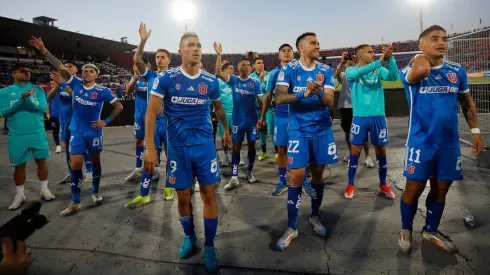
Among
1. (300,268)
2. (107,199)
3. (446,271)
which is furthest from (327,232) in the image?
(107,199)

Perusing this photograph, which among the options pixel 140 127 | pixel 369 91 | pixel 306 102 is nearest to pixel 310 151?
pixel 306 102

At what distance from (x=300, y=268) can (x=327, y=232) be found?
2.92 ft

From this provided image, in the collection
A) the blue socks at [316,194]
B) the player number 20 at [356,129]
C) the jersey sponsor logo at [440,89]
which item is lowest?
the blue socks at [316,194]

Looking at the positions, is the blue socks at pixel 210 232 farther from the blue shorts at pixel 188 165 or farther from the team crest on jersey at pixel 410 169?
the team crest on jersey at pixel 410 169

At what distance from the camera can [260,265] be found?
3053 mm

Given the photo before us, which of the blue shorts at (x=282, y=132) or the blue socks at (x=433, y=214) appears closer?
the blue socks at (x=433, y=214)

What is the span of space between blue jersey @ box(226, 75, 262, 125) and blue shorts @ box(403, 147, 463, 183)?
3.30 meters

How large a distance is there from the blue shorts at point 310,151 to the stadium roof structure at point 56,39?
85.0 ft

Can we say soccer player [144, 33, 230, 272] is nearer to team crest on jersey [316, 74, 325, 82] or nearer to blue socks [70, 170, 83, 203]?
team crest on jersey [316, 74, 325, 82]

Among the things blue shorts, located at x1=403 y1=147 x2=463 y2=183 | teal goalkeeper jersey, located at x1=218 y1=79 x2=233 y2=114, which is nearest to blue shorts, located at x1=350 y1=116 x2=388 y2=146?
blue shorts, located at x1=403 y1=147 x2=463 y2=183

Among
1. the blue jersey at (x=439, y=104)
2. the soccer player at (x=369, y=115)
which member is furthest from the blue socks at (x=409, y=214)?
the soccer player at (x=369, y=115)

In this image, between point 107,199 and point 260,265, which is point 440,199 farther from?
point 107,199

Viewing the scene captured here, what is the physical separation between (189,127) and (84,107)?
2589 mm

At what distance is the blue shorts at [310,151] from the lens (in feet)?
11.4
